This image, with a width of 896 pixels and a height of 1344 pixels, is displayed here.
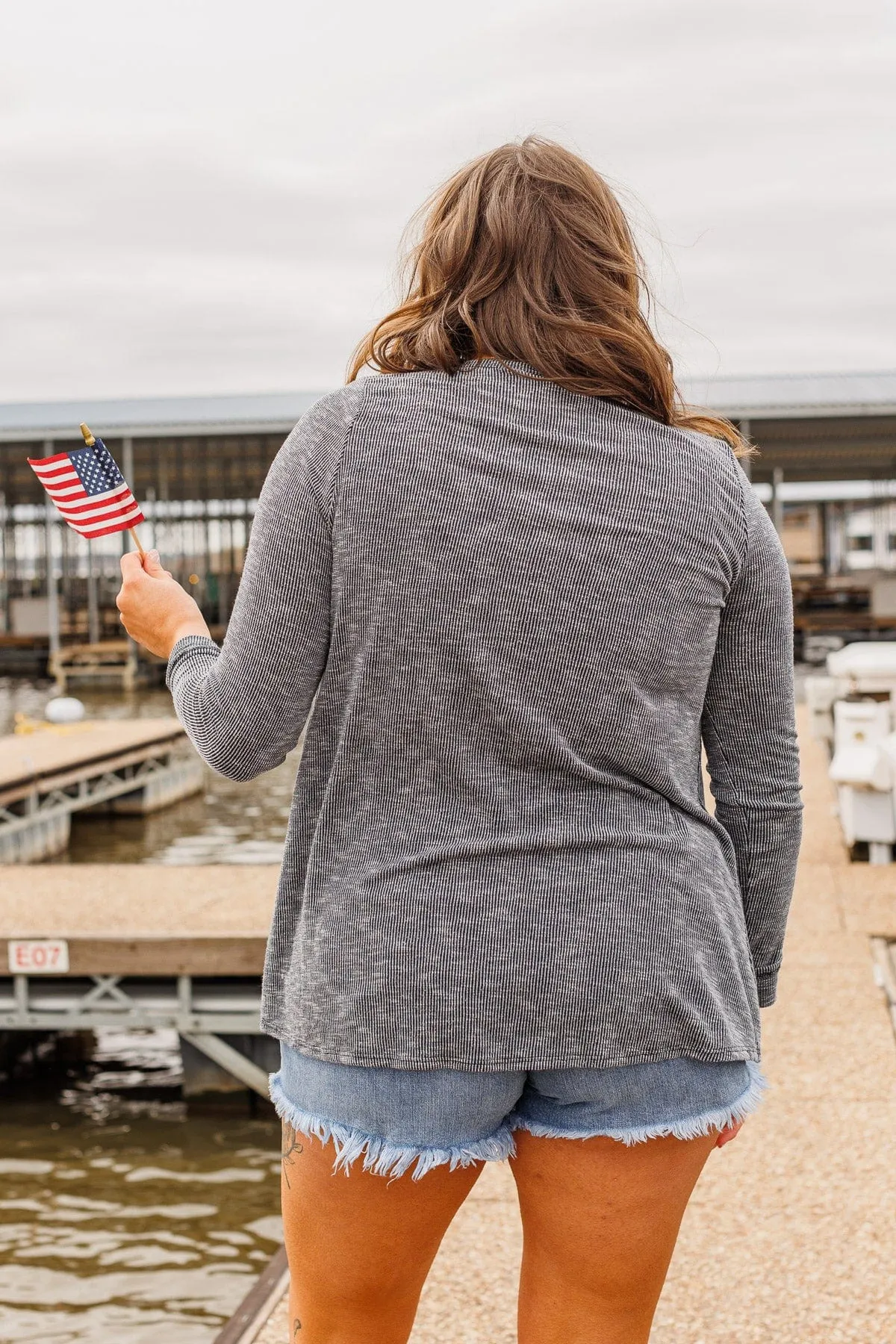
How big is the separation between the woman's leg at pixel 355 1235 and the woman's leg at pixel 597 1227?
2.8 inches

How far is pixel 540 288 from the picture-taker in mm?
1405

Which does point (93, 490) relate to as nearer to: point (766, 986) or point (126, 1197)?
point (766, 986)

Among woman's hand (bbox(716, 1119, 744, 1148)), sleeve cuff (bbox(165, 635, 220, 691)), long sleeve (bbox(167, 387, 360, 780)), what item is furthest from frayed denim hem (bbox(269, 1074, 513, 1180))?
sleeve cuff (bbox(165, 635, 220, 691))

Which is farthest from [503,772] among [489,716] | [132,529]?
[132,529]

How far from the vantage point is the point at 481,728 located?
1.32 m

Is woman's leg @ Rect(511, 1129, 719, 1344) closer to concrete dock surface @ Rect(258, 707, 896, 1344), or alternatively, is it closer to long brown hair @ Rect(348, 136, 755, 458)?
long brown hair @ Rect(348, 136, 755, 458)

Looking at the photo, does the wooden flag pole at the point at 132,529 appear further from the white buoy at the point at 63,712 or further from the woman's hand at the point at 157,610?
the white buoy at the point at 63,712

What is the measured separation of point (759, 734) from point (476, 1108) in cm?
48

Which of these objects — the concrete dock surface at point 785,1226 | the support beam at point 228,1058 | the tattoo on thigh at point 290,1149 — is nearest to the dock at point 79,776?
the support beam at point 228,1058

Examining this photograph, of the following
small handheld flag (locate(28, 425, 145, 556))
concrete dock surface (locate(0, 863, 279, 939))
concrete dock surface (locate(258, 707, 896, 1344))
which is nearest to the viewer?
small handheld flag (locate(28, 425, 145, 556))

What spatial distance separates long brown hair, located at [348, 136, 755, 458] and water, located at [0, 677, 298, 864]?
8911 millimetres

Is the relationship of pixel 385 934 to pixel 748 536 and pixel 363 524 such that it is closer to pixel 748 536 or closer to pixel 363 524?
pixel 363 524

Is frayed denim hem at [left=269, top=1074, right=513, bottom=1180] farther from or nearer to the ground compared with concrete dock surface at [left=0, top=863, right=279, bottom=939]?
farther from the ground

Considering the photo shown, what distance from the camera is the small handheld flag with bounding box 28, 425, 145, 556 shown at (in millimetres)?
2213
